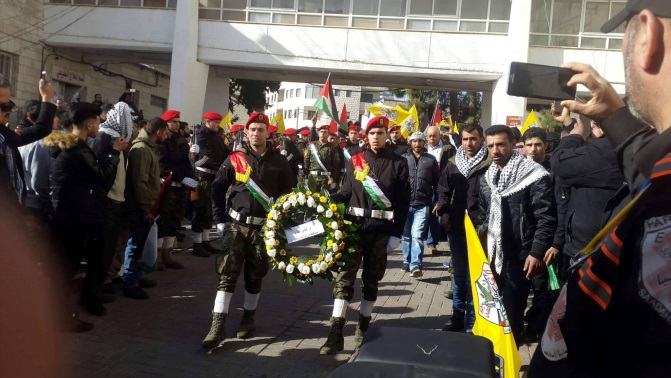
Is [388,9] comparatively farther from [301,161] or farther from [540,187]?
[540,187]

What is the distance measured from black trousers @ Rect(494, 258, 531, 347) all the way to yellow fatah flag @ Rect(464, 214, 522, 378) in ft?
1.58

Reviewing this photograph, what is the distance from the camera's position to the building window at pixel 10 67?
1955 cm

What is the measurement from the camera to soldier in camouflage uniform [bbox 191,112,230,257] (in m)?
9.40

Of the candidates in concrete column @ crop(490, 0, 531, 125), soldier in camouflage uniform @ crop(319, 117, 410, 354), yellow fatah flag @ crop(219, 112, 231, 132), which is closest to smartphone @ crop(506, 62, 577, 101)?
soldier in camouflage uniform @ crop(319, 117, 410, 354)

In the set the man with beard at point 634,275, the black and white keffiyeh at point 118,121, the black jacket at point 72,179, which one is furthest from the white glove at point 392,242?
the man with beard at point 634,275

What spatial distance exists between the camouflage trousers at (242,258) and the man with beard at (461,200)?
1969 millimetres

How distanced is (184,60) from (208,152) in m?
12.7

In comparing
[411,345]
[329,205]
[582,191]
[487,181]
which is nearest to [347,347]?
[329,205]

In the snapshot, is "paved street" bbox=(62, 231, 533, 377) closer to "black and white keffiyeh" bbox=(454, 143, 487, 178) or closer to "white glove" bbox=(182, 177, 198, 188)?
"white glove" bbox=(182, 177, 198, 188)

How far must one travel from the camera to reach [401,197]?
19.2ft

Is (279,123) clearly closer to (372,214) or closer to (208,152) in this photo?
(208,152)

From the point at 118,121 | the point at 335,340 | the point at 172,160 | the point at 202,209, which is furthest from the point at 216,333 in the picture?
the point at 202,209

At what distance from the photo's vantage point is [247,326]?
18.8ft

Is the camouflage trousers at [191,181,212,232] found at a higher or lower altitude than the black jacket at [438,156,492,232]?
lower
